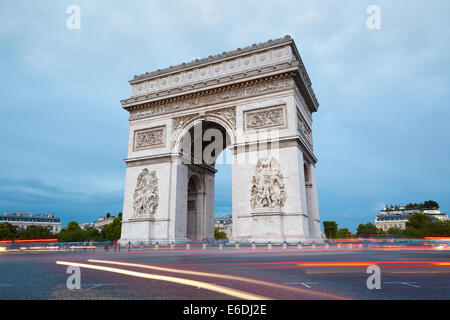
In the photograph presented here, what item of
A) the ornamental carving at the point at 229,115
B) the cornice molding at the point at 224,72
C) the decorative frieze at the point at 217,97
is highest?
the cornice molding at the point at 224,72

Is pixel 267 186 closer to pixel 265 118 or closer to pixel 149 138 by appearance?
pixel 265 118

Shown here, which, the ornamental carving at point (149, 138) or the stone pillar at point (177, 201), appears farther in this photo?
the ornamental carving at point (149, 138)

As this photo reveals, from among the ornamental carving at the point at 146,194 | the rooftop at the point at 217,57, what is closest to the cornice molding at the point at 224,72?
the rooftop at the point at 217,57

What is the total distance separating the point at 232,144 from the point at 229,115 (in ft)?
7.31

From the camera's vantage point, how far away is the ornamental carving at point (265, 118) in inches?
712

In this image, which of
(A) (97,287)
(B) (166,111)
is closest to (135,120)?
(B) (166,111)

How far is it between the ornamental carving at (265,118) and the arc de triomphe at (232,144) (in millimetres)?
67

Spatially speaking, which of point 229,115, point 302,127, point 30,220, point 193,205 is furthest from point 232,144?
point 30,220

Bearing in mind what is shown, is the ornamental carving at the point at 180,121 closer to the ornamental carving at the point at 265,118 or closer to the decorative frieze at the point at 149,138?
the decorative frieze at the point at 149,138

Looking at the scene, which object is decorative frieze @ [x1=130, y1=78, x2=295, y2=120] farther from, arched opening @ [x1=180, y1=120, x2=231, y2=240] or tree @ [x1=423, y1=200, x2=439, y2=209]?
tree @ [x1=423, y1=200, x2=439, y2=209]

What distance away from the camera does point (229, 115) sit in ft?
64.8
